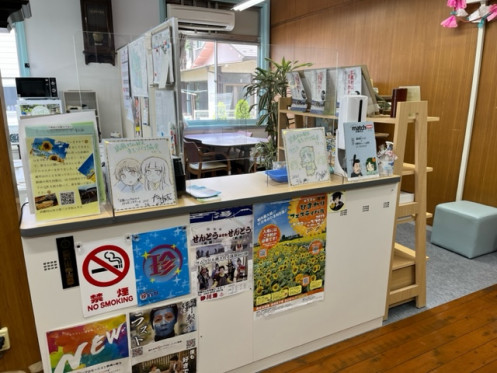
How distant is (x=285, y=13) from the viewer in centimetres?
615

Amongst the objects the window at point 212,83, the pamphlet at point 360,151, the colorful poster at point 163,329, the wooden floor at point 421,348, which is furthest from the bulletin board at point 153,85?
the wooden floor at point 421,348

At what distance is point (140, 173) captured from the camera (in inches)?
57.6

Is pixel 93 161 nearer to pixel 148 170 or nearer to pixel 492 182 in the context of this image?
pixel 148 170

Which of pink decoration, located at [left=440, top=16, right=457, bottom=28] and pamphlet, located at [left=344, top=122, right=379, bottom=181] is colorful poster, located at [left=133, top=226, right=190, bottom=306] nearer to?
pamphlet, located at [left=344, top=122, right=379, bottom=181]

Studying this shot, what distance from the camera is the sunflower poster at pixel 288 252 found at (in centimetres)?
177

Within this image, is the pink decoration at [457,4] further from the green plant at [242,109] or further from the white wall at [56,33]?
the white wall at [56,33]

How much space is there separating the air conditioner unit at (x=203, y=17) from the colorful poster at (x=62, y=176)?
4825 millimetres

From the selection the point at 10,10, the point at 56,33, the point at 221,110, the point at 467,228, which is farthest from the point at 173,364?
the point at 56,33

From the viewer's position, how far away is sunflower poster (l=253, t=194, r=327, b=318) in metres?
1.77

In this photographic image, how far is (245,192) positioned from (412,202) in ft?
4.10

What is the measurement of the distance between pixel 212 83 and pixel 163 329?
2490 millimetres

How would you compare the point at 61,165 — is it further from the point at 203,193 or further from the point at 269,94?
the point at 269,94

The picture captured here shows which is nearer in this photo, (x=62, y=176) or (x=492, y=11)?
(x=62, y=176)

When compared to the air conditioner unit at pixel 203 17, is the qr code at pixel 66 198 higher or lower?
lower
